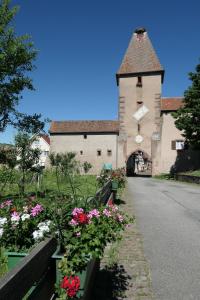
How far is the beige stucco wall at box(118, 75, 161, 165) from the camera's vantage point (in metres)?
40.3

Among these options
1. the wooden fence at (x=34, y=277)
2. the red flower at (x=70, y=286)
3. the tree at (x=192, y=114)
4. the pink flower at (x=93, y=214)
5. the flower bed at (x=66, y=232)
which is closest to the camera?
the wooden fence at (x=34, y=277)

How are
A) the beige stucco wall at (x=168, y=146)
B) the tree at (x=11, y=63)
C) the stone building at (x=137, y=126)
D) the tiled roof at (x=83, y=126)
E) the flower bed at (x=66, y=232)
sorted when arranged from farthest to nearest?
the tiled roof at (x=83, y=126) < the stone building at (x=137, y=126) < the beige stucco wall at (x=168, y=146) < the tree at (x=11, y=63) < the flower bed at (x=66, y=232)

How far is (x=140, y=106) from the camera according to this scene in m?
40.9

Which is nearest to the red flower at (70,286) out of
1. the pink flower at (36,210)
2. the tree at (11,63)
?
the pink flower at (36,210)

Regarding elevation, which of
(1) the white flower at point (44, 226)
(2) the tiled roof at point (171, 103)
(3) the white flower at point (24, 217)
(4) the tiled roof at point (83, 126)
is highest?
(2) the tiled roof at point (171, 103)

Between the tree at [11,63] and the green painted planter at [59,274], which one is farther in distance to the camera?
the tree at [11,63]

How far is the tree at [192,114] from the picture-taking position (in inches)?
1246

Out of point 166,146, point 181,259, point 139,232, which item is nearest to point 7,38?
point 139,232

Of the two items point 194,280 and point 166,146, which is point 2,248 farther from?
point 166,146

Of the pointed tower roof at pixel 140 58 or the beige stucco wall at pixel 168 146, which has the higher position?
the pointed tower roof at pixel 140 58

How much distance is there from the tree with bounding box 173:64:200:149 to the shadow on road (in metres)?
27.9

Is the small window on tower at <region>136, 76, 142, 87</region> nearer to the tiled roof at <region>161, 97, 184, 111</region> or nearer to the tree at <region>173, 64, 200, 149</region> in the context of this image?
the tiled roof at <region>161, 97, 184, 111</region>

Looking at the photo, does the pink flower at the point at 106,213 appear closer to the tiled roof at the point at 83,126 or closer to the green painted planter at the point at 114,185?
the green painted planter at the point at 114,185

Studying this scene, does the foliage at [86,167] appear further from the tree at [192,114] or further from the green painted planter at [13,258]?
the green painted planter at [13,258]
